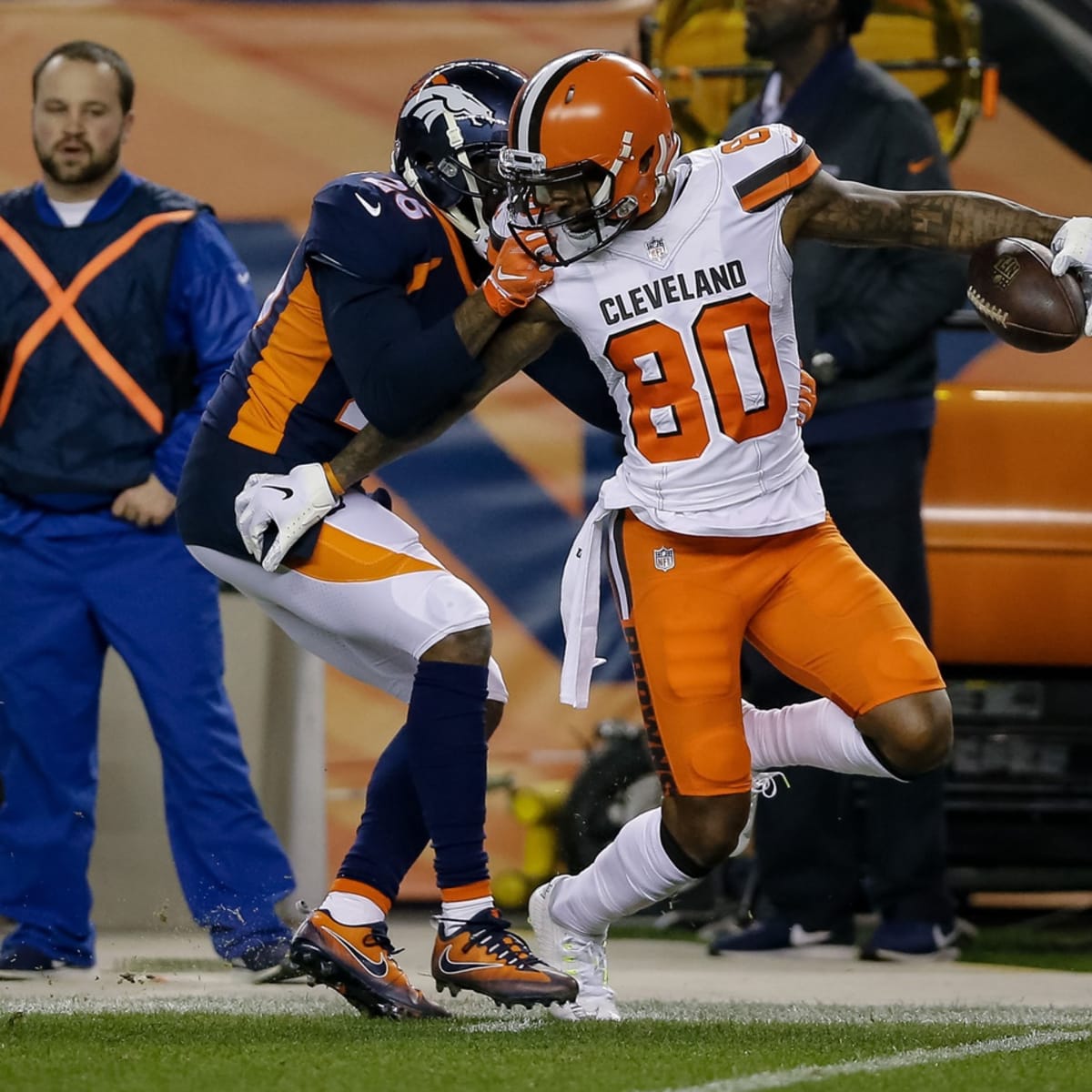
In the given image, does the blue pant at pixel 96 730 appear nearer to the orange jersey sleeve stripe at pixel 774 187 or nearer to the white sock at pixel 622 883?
the white sock at pixel 622 883

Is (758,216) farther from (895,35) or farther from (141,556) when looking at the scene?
(895,35)

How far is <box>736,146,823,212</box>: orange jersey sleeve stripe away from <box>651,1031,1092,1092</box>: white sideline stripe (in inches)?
58.6

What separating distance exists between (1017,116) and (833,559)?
9.84 ft

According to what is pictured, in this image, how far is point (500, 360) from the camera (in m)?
3.91

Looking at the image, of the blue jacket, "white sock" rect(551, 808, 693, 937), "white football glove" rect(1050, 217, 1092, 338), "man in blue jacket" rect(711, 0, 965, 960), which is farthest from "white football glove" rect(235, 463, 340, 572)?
"man in blue jacket" rect(711, 0, 965, 960)

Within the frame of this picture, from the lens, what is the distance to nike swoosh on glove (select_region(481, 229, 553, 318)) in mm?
3811

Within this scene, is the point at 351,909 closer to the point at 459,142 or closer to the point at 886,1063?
the point at 886,1063

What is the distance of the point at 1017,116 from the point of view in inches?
257

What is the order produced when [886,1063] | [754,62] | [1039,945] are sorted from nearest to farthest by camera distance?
[886,1063]
[1039,945]
[754,62]

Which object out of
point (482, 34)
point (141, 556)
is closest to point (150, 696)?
point (141, 556)

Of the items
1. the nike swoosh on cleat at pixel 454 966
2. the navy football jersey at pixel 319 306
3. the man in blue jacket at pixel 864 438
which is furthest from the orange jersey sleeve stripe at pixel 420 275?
the man in blue jacket at pixel 864 438

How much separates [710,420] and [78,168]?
1.97m

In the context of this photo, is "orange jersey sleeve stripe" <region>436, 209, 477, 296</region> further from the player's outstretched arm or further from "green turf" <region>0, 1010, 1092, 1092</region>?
"green turf" <region>0, 1010, 1092, 1092</region>

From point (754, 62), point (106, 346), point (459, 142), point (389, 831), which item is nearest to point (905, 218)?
point (459, 142)
